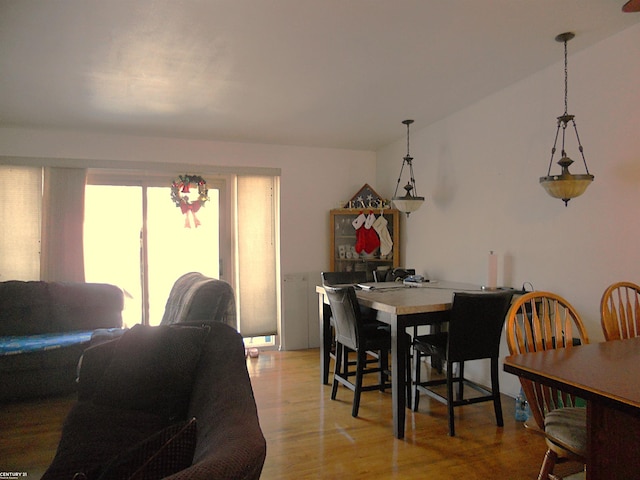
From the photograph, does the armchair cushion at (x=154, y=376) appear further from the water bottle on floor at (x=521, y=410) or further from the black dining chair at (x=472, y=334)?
the water bottle on floor at (x=521, y=410)

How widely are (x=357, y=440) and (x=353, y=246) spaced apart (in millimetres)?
2689

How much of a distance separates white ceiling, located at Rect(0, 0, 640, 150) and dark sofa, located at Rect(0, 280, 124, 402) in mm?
1556

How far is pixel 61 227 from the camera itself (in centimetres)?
419

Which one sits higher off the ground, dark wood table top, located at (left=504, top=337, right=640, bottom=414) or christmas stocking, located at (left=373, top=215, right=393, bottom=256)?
christmas stocking, located at (left=373, top=215, right=393, bottom=256)

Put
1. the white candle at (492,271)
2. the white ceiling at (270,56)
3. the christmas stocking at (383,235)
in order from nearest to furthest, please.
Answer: the white ceiling at (270,56) → the white candle at (492,271) → the christmas stocking at (383,235)

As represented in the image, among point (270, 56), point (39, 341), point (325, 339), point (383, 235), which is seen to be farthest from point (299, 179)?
point (39, 341)

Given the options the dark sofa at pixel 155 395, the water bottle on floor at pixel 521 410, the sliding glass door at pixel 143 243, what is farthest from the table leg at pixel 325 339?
the sliding glass door at pixel 143 243

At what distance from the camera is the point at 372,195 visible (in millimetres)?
4938

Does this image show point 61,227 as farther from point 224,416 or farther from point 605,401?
point 605,401

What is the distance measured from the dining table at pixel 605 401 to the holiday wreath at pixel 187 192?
3835 millimetres

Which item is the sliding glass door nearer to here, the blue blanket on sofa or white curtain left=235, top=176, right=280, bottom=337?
white curtain left=235, top=176, right=280, bottom=337

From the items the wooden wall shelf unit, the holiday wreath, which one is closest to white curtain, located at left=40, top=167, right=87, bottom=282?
the holiday wreath

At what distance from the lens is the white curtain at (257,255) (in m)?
4.84

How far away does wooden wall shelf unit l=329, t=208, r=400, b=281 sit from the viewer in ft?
15.6
